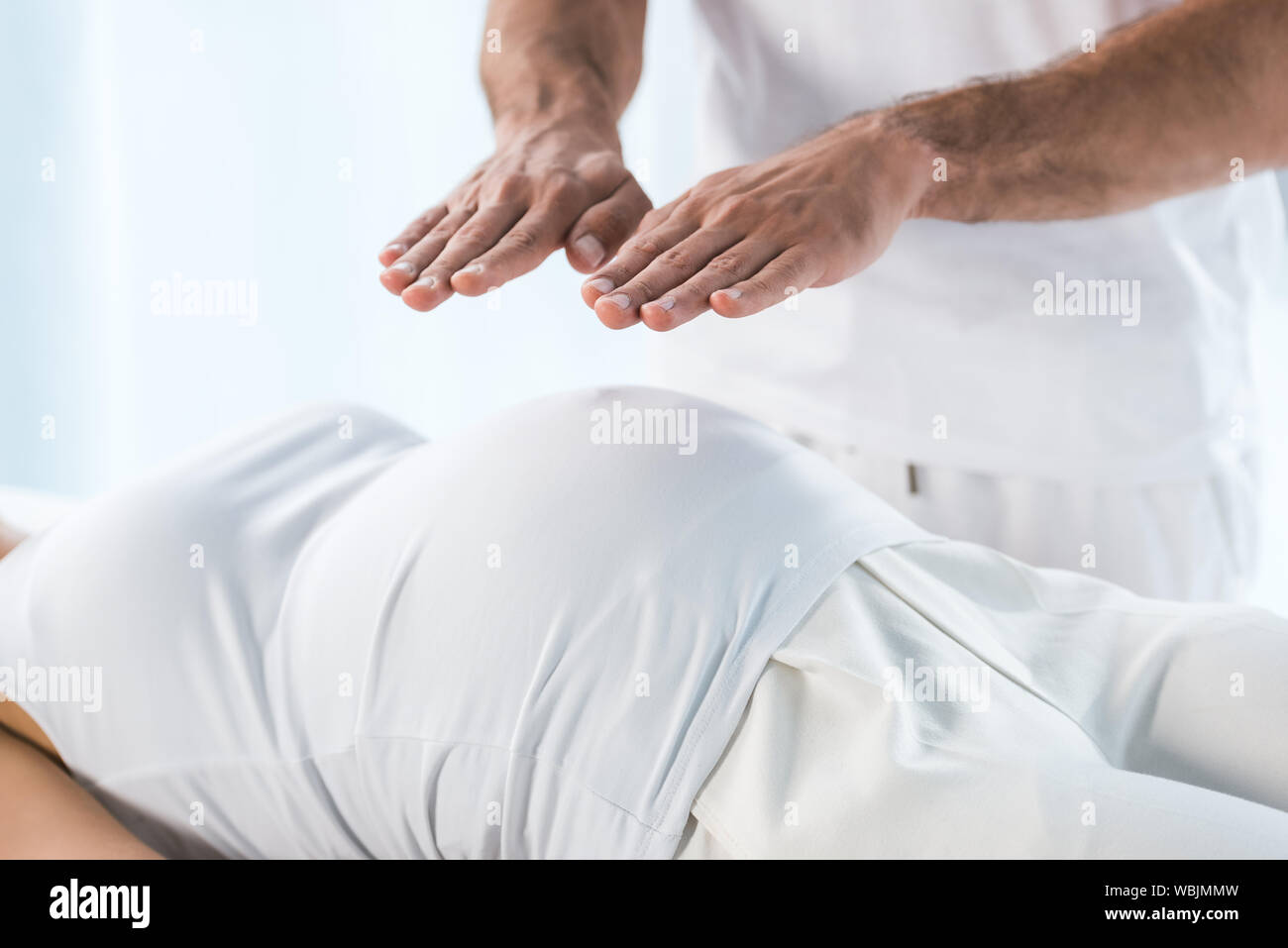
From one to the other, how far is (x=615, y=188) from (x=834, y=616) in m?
0.47

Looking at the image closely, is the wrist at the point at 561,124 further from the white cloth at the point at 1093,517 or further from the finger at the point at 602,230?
the white cloth at the point at 1093,517

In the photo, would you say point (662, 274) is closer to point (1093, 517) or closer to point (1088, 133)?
point (1088, 133)

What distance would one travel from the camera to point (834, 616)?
0.66m

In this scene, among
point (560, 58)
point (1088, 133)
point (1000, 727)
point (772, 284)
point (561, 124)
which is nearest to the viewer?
point (1000, 727)

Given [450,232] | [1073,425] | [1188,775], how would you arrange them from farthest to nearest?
[1073,425] → [450,232] → [1188,775]

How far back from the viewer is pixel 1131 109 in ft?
3.21

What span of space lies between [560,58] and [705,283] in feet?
1.73

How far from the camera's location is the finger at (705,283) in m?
0.73

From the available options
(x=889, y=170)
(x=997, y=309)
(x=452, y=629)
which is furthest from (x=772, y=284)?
(x=997, y=309)

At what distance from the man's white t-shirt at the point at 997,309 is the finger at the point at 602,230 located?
0.36 meters

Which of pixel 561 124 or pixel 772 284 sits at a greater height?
pixel 561 124

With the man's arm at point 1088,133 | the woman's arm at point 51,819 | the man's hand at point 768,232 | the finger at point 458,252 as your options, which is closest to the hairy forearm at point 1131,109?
the man's arm at point 1088,133
